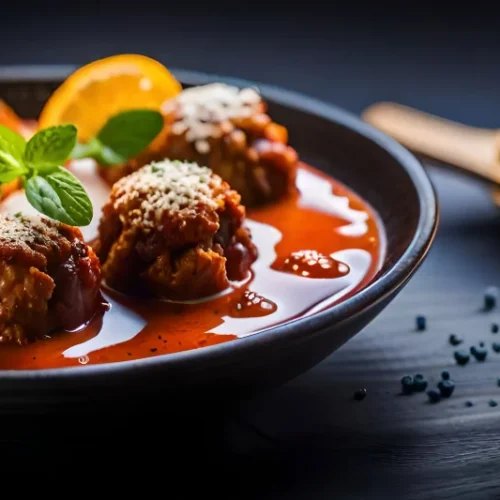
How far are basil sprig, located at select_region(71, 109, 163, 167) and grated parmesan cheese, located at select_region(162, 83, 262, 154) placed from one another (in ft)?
0.26

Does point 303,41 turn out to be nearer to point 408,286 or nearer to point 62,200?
point 408,286

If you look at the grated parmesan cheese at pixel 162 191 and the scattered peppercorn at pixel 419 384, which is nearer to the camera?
the grated parmesan cheese at pixel 162 191

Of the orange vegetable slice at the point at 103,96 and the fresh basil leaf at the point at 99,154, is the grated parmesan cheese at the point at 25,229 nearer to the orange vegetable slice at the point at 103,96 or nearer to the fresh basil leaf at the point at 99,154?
the fresh basil leaf at the point at 99,154

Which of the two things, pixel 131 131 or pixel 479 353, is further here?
pixel 131 131

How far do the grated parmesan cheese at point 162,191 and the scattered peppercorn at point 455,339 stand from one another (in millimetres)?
706

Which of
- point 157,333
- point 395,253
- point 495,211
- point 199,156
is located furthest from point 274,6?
point 157,333

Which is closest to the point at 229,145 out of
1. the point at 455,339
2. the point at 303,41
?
the point at 455,339

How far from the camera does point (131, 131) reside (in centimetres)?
255

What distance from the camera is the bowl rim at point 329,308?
162 cm

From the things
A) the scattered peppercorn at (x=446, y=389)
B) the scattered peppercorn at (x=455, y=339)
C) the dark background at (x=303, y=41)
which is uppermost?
the dark background at (x=303, y=41)

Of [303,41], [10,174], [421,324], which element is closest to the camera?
[10,174]

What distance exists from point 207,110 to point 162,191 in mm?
539

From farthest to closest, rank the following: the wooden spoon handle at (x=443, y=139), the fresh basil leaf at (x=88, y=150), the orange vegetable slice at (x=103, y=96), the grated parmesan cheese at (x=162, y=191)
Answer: the wooden spoon handle at (x=443, y=139) → the orange vegetable slice at (x=103, y=96) → the fresh basil leaf at (x=88, y=150) → the grated parmesan cheese at (x=162, y=191)

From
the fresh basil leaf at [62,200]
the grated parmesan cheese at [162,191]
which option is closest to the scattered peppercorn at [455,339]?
the grated parmesan cheese at [162,191]
